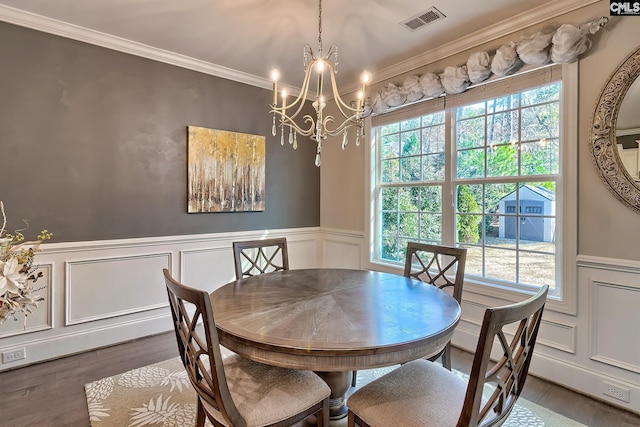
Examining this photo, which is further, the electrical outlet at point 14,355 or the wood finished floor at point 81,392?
the electrical outlet at point 14,355

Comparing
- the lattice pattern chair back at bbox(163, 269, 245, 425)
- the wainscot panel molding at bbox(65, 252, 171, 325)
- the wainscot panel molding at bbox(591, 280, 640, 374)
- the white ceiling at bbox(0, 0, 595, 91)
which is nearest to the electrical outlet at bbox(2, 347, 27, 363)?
the wainscot panel molding at bbox(65, 252, 171, 325)

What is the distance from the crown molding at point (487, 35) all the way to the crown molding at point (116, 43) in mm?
1525

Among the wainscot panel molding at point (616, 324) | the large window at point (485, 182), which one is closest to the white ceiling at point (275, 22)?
the large window at point (485, 182)

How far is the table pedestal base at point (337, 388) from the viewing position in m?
1.80

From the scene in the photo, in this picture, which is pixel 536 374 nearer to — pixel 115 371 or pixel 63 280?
pixel 115 371

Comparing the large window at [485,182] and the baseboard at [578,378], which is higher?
the large window at [485,182]

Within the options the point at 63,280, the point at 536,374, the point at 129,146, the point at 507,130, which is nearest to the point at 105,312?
the point at 63,280

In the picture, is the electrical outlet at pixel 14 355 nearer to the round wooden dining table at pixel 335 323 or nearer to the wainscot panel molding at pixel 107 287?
the wainscot panel molding at pixel 107 287

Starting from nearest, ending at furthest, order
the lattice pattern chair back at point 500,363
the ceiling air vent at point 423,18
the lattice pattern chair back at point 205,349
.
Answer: the lattice pattern chair back at point 500,363 → the lattice pattern chair back at point 205,349 → the ceiling air vent at point 423,18

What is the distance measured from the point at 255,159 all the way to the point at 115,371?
93.6 inches

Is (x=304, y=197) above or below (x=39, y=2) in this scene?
below

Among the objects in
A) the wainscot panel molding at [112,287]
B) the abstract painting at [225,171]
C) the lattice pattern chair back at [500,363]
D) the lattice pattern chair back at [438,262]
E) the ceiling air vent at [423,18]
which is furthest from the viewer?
the abstract painting at [225,171]

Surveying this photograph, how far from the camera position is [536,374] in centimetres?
245

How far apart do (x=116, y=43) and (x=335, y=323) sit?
10.2 feet
